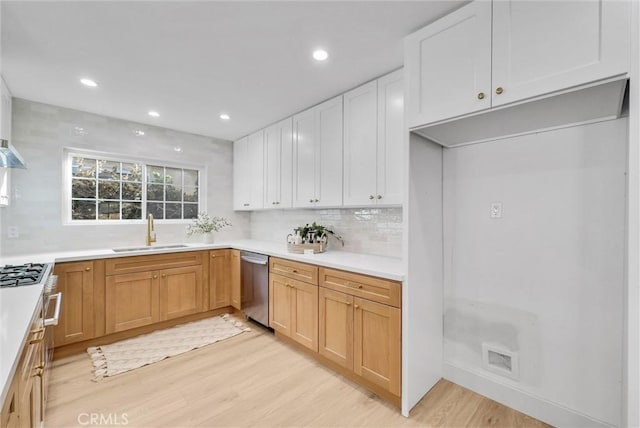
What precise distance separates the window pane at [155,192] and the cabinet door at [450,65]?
11.1ft

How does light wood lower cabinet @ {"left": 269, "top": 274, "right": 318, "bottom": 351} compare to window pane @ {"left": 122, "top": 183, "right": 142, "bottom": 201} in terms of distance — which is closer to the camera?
light wood lower cabinet @ {"left": 269, "top": 274, "right": 318, "bottom": 351}

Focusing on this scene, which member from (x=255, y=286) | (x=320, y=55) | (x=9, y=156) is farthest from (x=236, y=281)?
(x=320, y=55)

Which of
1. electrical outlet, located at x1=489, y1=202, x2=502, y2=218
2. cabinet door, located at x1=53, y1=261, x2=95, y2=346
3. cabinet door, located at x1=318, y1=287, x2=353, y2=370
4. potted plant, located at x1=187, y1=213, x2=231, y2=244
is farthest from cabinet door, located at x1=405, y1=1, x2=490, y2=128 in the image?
cabinet door, located at x1=53, y1=261, x2=95, y2=346

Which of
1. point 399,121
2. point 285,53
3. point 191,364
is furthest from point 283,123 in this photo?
point 191,364

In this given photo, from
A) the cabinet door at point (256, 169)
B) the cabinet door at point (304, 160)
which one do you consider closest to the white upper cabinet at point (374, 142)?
the cabinet door at point (304, 160)

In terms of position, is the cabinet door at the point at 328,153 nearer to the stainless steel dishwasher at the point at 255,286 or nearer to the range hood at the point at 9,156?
the stainless steel dishwasher at the point at 255,286

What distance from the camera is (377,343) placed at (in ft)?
6.52

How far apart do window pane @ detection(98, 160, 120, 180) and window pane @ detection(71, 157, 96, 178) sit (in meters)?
0.07

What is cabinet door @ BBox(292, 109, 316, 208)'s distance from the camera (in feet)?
9.85

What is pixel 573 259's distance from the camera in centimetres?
170

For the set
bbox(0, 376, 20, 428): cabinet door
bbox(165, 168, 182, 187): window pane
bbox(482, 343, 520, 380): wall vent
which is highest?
bbox(165, 168, 182, 187): window pane

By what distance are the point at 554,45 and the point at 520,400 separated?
206 centimetres

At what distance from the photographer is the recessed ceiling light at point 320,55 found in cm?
205

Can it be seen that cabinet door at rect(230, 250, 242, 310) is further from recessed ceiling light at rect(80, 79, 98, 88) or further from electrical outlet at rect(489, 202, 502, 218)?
electrical outlet at rect(489, 202, 502, 218)
